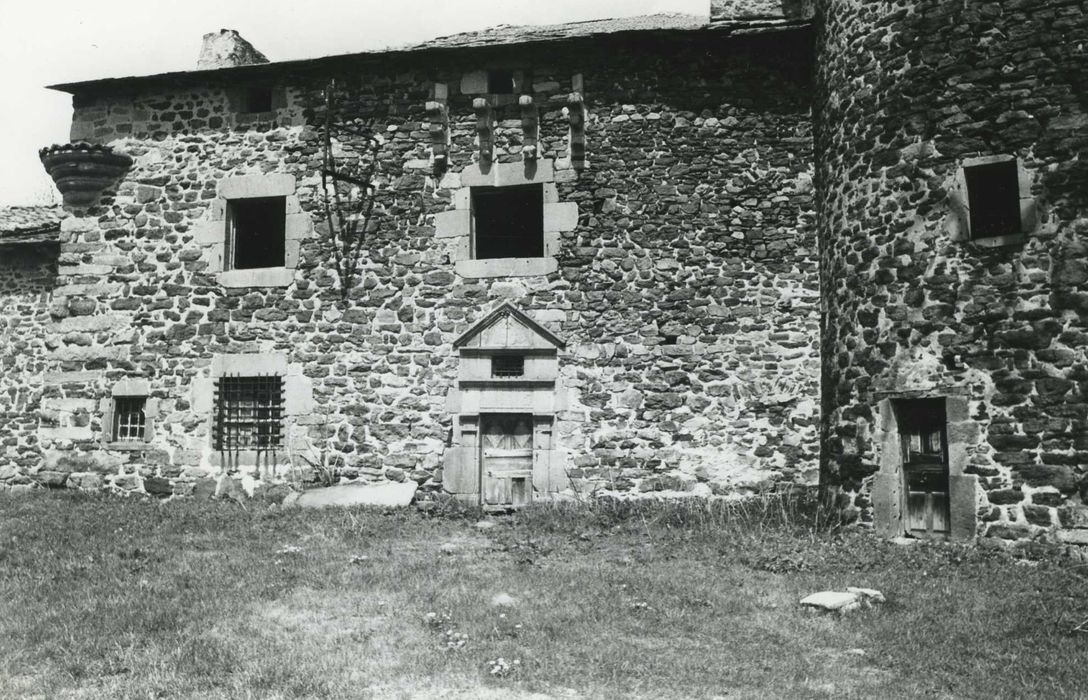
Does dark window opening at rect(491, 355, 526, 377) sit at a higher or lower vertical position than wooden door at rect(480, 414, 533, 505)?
higher

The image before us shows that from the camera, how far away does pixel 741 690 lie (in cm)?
525

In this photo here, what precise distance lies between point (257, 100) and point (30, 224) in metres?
5.55

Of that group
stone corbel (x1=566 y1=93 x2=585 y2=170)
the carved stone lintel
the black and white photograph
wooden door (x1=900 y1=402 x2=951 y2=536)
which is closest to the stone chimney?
the black and white photograph

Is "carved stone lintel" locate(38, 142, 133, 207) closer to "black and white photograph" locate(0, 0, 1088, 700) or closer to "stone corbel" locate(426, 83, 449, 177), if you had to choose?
"black and white photograph" locate(0, 0, 1088, 700)

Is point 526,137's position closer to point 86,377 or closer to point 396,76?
point 396,76

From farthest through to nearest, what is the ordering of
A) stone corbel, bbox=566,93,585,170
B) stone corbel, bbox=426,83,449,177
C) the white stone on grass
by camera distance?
stone corbel, bbox=426,83,449,177 → stone corbel, bbox=566,93,585,170 → the white stone on grass

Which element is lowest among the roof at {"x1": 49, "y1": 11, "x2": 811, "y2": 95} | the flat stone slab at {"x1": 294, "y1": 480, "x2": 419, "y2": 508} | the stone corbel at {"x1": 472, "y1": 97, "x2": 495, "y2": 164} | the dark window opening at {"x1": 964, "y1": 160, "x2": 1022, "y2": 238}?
the flat stone slab at {"x1": 294, "y1": 480, "x2": 419, "y2": 508}

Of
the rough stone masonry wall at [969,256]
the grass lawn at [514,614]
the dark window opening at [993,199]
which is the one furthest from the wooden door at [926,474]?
the dark window opening at [993,199]

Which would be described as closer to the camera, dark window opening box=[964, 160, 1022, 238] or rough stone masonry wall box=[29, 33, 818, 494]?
dark window opening box=[964, 160, 1022, 238]

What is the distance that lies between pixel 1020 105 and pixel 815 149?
273cm

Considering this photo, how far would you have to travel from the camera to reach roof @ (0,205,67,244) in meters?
14.4

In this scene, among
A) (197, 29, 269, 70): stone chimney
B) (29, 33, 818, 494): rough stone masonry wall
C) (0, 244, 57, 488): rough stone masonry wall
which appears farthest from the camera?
(0, 244, 57, 488): rough stone masonry wall

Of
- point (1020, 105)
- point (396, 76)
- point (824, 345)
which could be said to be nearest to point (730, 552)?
point (824, 345)

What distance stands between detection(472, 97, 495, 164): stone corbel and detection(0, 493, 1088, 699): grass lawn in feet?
16.7
